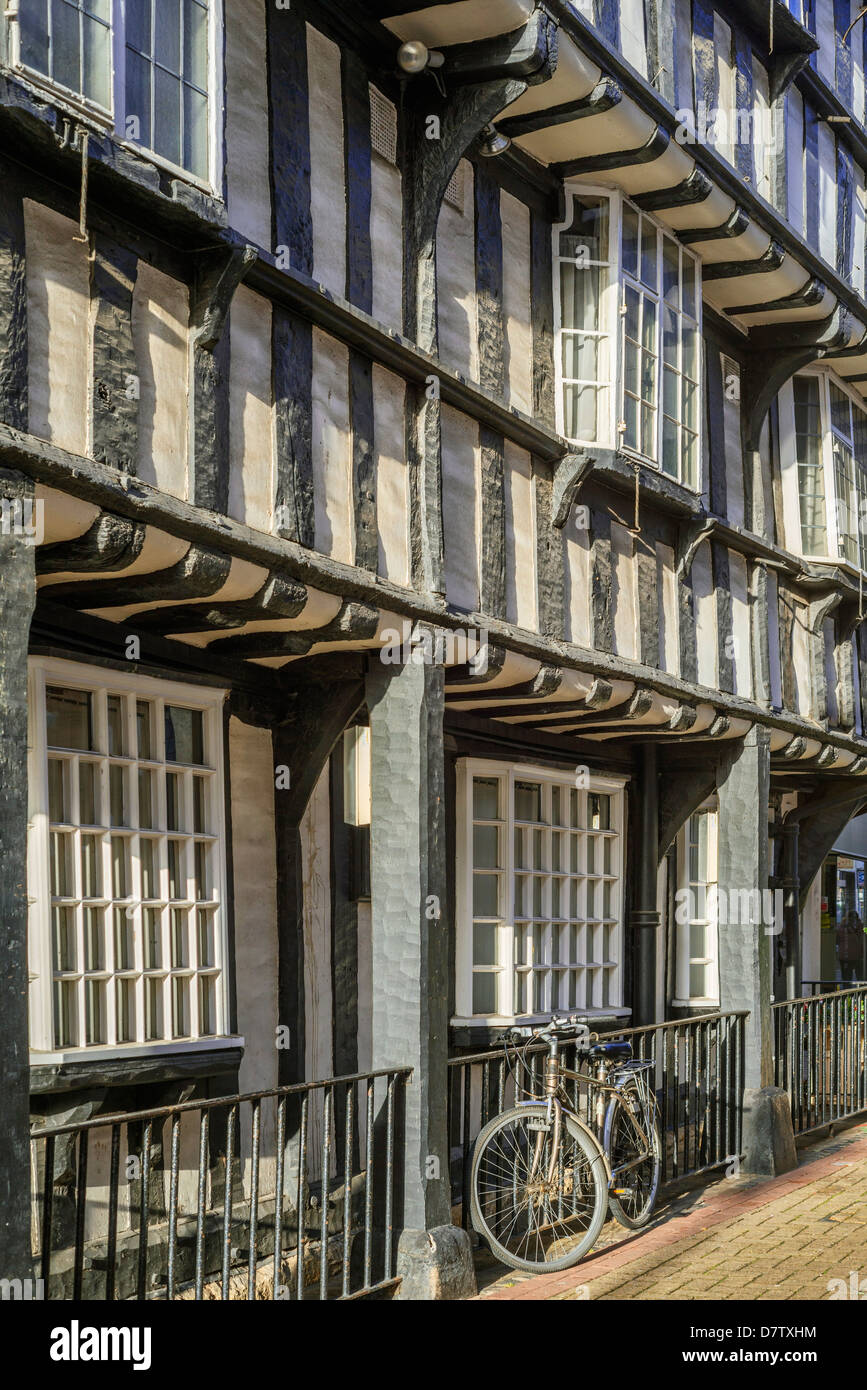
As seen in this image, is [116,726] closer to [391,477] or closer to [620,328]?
[391,477]

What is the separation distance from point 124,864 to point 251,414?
2021mm

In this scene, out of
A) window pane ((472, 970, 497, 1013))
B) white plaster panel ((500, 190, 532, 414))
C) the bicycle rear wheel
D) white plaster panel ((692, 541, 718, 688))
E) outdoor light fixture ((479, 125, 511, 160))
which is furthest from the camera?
white plaster panel ((692, 541, 718, 688))

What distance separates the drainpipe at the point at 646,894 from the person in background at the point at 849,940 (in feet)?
26.3

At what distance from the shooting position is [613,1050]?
8969mm

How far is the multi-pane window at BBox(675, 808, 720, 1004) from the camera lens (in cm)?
1298

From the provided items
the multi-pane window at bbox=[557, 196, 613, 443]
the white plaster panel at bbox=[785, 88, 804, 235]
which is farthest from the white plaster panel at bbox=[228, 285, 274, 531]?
the white plaster panel at bbox=[785, 88, 804, 235]

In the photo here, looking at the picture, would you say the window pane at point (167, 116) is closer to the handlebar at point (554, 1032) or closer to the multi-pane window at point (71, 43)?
the multi-pane window at point (71, 43)

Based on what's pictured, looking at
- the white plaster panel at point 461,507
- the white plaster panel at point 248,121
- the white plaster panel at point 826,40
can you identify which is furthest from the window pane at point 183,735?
the white plaster panel at point 826,40

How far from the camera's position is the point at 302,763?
8.20m

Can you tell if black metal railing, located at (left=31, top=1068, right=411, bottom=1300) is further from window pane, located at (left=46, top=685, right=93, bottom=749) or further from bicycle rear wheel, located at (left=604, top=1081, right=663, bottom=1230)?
window pane, located at (left=46, top=685, right=93, bottom=749)

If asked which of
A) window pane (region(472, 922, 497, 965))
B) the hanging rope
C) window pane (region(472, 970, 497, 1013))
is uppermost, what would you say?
the hanging rope

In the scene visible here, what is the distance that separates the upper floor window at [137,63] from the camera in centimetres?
560

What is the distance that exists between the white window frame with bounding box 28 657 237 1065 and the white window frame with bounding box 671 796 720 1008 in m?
5.83
